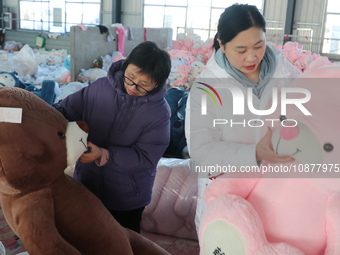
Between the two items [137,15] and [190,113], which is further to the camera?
[137,15]

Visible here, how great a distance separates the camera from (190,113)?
4.02 feet

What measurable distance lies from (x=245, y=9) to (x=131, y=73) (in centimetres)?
48

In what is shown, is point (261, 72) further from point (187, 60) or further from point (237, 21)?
point (187, 60)

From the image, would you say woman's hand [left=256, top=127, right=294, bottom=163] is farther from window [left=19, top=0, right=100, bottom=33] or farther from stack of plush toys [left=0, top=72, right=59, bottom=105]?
window [left=19, top=0, right=100, bottom=33]

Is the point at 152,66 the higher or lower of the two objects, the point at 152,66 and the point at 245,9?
the lower

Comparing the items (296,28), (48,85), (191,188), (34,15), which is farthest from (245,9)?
(34,15)

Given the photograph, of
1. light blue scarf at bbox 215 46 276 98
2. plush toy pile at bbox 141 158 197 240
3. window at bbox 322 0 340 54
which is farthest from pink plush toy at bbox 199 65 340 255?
window at bbox 322 0 340 54

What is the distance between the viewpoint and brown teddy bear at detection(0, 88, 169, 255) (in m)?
1.14

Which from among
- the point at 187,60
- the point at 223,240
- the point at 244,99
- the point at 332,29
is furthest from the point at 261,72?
the point at 332,29

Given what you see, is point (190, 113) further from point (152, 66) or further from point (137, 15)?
point (137, 15)

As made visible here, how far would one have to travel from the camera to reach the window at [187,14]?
31.4 feet

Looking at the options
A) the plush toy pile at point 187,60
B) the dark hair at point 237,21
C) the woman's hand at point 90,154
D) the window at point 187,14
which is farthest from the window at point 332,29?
the woman's hand at point 90,154

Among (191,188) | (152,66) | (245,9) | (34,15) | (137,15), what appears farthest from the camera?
(34,15)

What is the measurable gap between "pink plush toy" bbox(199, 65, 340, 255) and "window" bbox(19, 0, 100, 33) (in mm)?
10749
